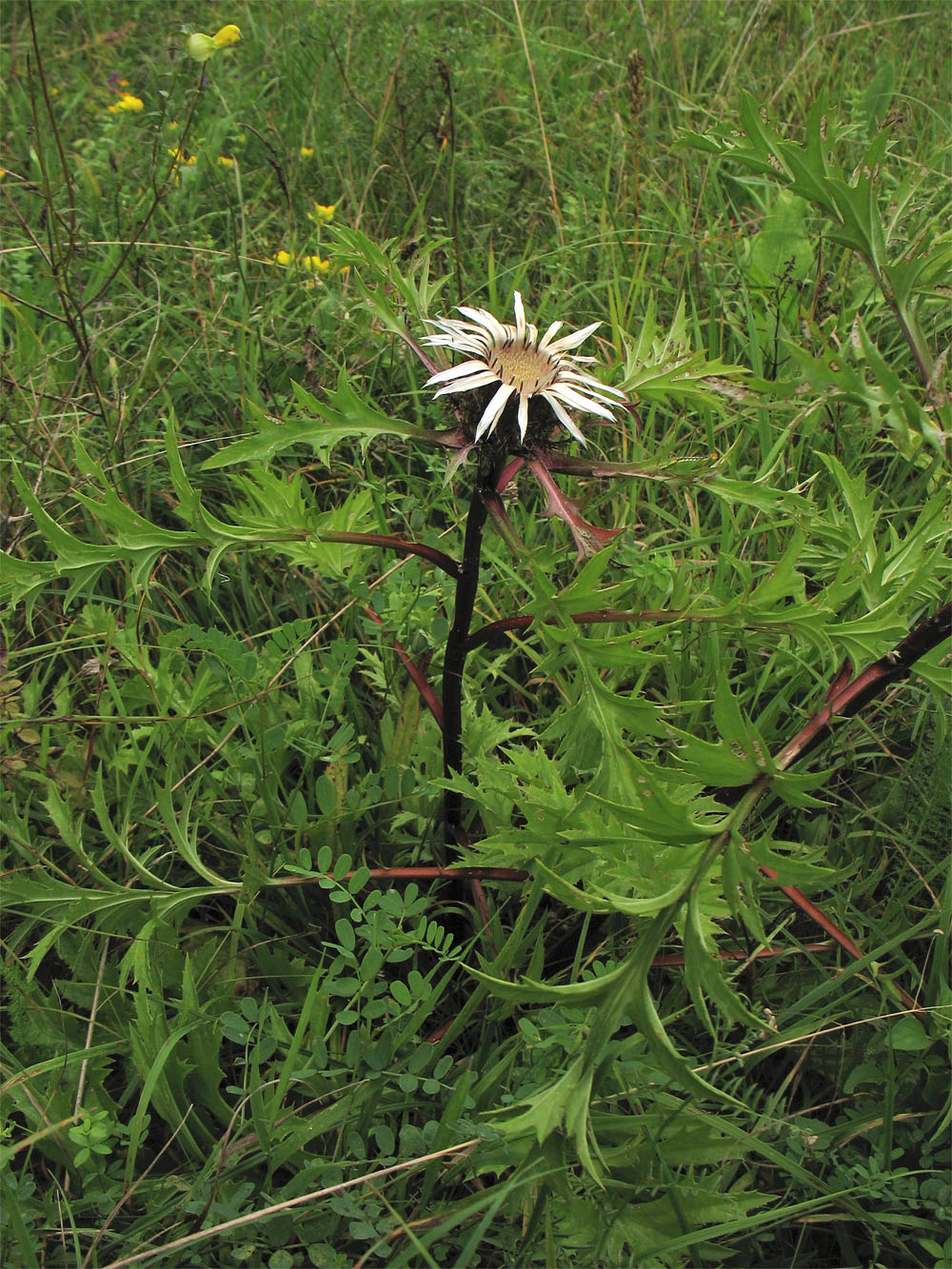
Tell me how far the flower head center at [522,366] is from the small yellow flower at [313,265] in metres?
1.59

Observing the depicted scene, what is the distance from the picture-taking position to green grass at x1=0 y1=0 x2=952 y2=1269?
4.48 feet

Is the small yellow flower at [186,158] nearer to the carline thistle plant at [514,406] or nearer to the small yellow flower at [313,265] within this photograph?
the small yellow flower at [313,265]

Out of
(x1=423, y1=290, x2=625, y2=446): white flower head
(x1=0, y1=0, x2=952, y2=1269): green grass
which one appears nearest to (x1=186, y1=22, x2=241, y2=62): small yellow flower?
(x1=0, y1=0, x2=952, y2=1269): green grass

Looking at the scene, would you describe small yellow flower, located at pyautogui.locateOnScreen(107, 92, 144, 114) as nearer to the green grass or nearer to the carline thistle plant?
the green grass

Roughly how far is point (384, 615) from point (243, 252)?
4.54 ft

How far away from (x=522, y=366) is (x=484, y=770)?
2.16ft

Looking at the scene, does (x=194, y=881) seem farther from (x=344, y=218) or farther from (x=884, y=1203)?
(x=344, y=218)

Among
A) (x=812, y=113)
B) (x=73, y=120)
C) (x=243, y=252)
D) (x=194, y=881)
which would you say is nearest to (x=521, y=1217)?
(x=194, y=881)

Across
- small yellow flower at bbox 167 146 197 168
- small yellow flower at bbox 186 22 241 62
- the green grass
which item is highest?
small yellow flower at bbox 186 22 241 62

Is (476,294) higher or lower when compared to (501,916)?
higher

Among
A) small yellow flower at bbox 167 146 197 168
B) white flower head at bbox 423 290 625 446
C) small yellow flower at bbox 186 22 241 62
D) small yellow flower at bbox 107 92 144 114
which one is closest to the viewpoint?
white flower head at bbox 423 290 625 446

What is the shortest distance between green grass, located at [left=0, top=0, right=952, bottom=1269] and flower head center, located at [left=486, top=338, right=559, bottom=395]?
196mm

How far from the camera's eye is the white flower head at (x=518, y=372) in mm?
1335

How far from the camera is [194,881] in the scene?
1904mm
